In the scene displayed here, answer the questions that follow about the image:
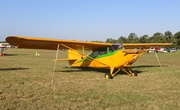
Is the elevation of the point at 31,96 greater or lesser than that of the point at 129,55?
lesser

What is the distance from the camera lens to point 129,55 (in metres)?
10.2

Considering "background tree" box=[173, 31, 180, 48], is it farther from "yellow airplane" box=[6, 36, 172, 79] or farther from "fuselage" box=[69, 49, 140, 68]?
"fuselage" box=[69, 49, 140, 68]

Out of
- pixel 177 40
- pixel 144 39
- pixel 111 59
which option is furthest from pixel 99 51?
pixel 144 39

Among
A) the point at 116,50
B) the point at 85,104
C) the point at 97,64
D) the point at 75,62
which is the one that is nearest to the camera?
the point at 85,104

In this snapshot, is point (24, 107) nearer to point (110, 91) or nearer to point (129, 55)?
point (110, 91)

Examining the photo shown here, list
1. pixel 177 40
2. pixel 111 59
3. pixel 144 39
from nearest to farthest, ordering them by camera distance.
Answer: pixel 111 59 → pixel 177 40 → pixel 144 39

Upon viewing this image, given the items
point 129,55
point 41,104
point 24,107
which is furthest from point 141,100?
point 129,55

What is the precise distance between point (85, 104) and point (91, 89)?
198cm

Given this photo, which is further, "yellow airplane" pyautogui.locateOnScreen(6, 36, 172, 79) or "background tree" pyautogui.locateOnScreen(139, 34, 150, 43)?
"background tree" pyautogui.locateOnScreen(139, 34, 150, 43)

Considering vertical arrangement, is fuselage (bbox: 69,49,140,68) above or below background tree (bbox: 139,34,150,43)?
below

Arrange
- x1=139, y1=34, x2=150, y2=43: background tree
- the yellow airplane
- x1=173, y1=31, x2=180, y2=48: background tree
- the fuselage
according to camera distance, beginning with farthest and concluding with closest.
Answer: x1=139, y1=34, x2=150, y2=43: background tree
x1=173, y1=31, x2=180, y2=48: background tree
the fuselage
the yellow airplane

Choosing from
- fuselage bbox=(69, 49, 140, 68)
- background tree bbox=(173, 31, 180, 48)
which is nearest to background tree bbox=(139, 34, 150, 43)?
background tree bbox=(173, 31, 180, 48)

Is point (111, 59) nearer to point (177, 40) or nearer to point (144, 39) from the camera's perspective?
point (177, 40)

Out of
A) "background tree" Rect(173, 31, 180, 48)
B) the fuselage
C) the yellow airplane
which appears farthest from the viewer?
"background tree" Rect(173, 31, 180, 48)
